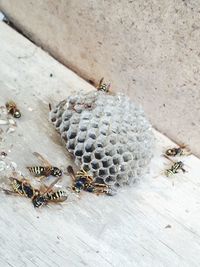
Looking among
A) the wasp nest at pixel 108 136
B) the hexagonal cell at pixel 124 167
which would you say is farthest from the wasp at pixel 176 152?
the hexagonal cell at pixel 124 167

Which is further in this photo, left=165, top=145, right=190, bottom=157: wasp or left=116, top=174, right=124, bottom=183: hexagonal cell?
left=165, top=145, right=190, bottom=157: wasp

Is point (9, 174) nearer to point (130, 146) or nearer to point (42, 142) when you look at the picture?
point (42, 142)

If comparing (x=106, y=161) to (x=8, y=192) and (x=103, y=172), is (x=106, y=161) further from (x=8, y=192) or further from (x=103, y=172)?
(x=8, y=192)

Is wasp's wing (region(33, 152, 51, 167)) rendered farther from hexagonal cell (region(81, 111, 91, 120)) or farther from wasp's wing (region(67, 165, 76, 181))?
hexagonal cell (region(81, 111, 91, 120))

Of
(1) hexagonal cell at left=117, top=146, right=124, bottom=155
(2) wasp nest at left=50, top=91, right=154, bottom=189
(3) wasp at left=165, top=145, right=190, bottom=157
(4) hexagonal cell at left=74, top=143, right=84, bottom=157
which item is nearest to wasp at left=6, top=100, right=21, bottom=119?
(2) wasp nest at left=50, top=91, right=154, bottom=189

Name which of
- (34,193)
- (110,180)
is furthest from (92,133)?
(34,193)

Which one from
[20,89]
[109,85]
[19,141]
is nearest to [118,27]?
[109,85]
